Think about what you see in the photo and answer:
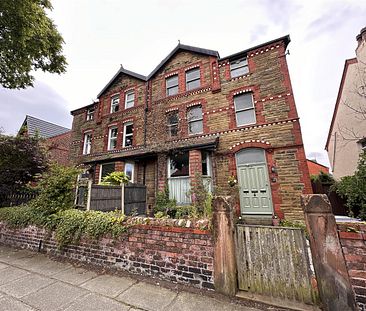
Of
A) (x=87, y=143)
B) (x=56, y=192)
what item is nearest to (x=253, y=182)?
(x=56, y=192)

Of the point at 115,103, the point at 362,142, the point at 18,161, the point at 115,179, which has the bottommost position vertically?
the point at 115,179

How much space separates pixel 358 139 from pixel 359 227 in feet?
38.0

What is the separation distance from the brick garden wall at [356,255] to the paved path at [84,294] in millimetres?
1410

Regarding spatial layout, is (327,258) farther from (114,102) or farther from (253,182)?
(114,102)

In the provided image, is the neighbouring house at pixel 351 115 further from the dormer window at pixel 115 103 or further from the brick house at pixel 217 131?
the dormer window at pixel 115 103

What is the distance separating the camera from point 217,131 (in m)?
9.34

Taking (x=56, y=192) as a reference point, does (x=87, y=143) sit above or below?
above

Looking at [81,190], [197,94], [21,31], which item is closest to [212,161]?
[197,94]

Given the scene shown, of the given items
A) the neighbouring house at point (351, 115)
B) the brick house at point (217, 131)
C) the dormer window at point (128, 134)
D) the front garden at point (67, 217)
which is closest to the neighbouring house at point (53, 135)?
the brick house at point (217, 131)

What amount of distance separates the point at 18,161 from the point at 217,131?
Result: 9.45 meters

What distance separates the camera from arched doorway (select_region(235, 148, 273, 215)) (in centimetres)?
771

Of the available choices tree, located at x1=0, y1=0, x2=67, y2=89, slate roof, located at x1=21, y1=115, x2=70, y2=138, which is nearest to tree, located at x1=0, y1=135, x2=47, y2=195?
tree, located at x1=0, y1=0, x2=67, y2=89

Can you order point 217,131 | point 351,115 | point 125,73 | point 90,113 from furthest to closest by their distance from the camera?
1. point 90,113
2. point 125,73
3. point 351,115
4. point 217,131

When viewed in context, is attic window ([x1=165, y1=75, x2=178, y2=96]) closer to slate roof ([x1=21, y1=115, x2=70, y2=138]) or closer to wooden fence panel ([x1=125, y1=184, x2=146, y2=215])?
wooden fence panel ([x1=125, y1=184, x2=146, y2=215])
